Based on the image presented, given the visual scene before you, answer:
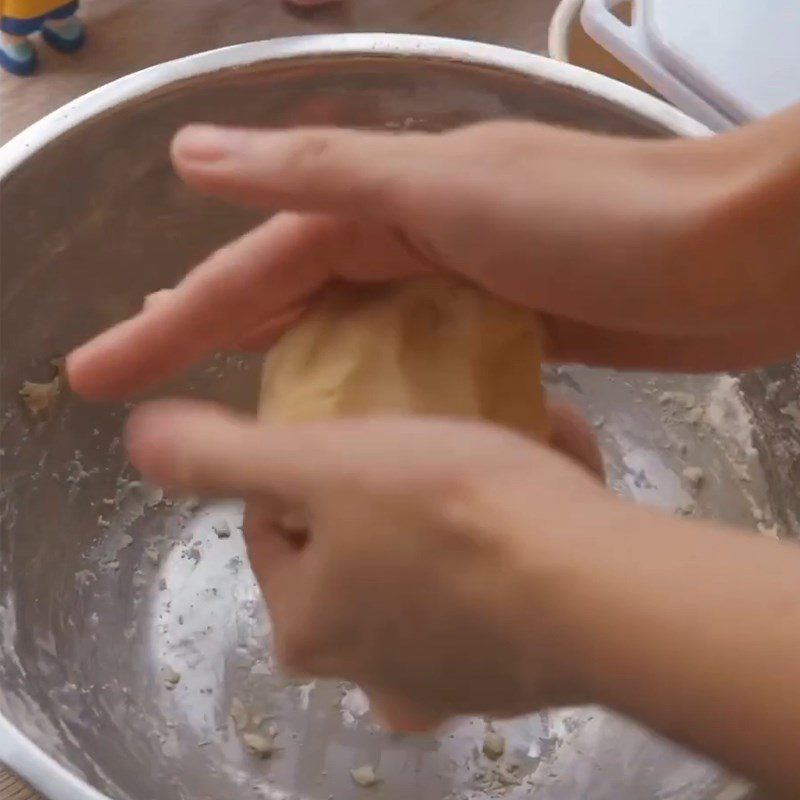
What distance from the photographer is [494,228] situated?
1.55ft

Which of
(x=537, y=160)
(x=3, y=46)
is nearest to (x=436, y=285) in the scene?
(x=537, y=160)

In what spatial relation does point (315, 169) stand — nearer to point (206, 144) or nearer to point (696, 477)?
point (206, 144)

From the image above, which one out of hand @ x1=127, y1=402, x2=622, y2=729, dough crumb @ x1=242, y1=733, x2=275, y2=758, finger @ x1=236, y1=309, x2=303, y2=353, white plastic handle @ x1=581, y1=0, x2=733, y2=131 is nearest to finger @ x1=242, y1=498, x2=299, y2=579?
hand @ x1=127, y1=402, x2=622, y2=729

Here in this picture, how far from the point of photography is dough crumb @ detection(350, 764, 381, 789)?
2.26 feet

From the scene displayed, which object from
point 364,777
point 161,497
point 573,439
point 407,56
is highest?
point 407,56

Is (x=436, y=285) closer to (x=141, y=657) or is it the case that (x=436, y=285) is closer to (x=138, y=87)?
(x=138, y=87)

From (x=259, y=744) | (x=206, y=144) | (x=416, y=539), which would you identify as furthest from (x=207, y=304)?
(x=259, y=744)

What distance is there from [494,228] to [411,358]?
9 centimetres

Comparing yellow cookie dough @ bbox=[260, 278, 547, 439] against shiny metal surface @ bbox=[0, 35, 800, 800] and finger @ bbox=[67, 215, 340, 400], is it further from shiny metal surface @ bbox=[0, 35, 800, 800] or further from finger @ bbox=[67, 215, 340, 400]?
shiny metal surface @ bbox=[0, 35, 800, 800]

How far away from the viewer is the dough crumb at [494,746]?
704 mm

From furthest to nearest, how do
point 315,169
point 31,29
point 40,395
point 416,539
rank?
point 31,29, point 40,395, point 315,169, point 416,539

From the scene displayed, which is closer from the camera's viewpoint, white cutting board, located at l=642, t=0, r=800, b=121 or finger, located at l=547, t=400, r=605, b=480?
finger, located at l=547, t=400, r=605, b=480

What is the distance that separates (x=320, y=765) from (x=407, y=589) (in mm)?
388

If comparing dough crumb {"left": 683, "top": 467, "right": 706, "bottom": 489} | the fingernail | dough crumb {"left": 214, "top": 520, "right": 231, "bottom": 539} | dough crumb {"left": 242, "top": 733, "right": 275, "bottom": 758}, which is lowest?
dough crumb {"left": 242, "top": 733, "right": 275, "bottom": 758}
